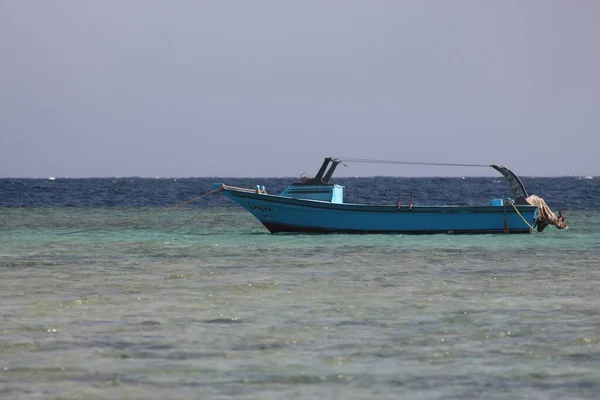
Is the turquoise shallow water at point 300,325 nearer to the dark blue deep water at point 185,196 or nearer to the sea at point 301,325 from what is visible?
the sea at point 301,325

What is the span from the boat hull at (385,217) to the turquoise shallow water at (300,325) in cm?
709

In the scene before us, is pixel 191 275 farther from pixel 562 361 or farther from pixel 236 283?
pixel 562 361

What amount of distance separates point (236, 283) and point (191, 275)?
2163 millimetres

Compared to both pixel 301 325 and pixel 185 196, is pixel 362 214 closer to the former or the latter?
pixel 301 325

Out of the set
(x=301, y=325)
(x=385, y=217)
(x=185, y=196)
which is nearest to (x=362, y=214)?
(x=385, y=217)

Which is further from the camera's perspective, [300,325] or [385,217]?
[385,217]

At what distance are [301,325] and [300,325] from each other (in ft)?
0.05

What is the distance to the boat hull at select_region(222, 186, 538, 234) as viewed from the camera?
36156 millimetres

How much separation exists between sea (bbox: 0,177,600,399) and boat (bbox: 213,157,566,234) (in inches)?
259

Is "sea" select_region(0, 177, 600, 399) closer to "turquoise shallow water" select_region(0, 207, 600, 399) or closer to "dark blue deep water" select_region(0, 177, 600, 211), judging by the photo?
"turquoise shallow water" select_region(0, 207, 600, 399)

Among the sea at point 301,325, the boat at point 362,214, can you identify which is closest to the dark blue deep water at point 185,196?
the boat at point 362,214

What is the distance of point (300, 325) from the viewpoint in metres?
14.6

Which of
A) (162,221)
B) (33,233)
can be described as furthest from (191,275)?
(162,221)

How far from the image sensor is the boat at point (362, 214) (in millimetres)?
36188
